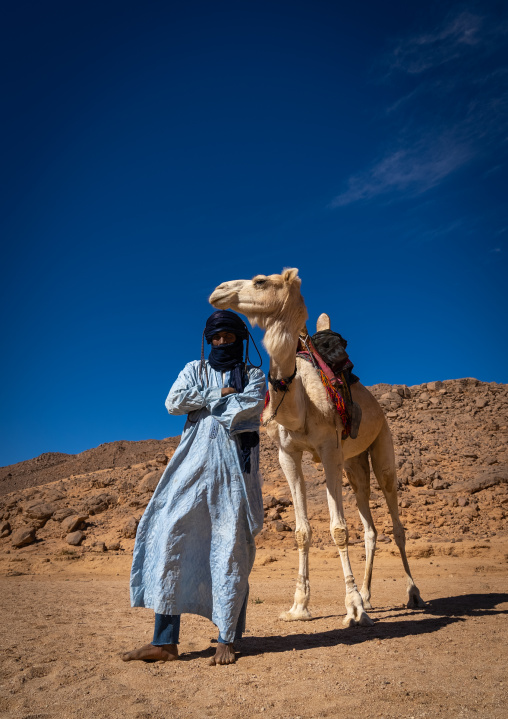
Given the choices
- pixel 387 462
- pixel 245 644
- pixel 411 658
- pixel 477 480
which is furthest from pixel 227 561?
pixel 477 480

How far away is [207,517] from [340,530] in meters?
1.91

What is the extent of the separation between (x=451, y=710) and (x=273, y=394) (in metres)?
2.73

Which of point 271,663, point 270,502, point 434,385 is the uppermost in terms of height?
point 434,385

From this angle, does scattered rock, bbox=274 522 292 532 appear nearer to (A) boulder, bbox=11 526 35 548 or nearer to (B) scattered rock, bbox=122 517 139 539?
(B) scattered rock, bbox=122 517 139 539

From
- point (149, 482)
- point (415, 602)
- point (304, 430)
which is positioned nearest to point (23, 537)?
point (149, 482)

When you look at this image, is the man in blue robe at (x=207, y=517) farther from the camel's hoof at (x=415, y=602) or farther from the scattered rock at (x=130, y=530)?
the scattered rock at (x=130, y=530)

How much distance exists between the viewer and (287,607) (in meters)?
6.18

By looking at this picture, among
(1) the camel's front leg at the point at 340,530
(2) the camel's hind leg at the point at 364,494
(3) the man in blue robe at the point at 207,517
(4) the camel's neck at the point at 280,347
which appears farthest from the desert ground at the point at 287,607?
(4) the camel's neck at the point at 280,347

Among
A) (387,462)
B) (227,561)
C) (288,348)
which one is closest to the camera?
(227,561)

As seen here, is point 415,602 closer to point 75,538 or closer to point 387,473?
point 387,473

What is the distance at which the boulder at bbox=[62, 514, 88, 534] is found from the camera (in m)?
13.0

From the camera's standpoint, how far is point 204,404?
382 centimetres

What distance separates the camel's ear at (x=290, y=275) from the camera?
4.56m

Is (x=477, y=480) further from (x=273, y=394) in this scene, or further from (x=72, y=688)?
(x=72, y=688)
